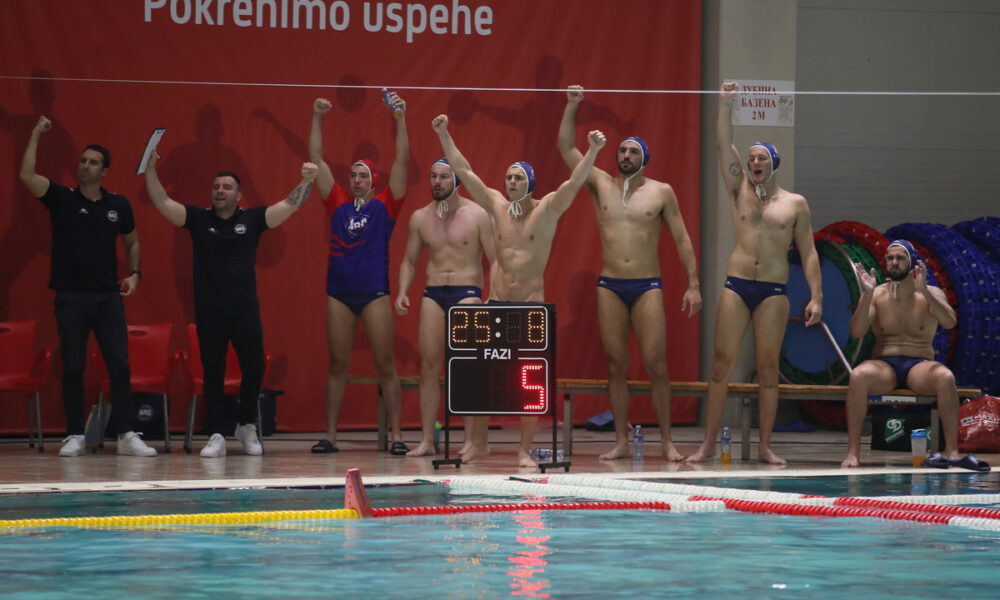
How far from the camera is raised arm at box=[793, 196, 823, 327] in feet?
28.1

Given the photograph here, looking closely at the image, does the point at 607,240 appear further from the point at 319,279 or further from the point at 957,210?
the point at 957,210

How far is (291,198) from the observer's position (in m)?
9.05

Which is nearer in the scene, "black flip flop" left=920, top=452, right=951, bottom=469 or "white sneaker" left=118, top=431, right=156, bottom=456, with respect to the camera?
"black flip flop" left=920, top=452, right=951, bottom=469

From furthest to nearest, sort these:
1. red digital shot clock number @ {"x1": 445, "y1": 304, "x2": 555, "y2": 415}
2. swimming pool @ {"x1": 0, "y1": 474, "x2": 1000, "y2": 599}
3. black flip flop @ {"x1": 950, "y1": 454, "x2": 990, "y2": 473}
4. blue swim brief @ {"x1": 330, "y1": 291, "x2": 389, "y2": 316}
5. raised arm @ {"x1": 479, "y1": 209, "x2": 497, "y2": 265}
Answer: blue swim brief @ {"x1": 330, "y1": 291, "x2": 389, "y2": 316} < raised arm @ {"x1": 479, "y1": 209, "x2": 497, "y2": 265} < black flip flop @ {"x1": 950, "y1": 454, "x2": 990, "y2": 473} < red digital shot clock number @ {"x1": 445, "y1": 304, "x2": 555, "y2": 415} < swimming pool @ {"x1": 0, "y1": 474, "x2": 1000, "y2": 599}

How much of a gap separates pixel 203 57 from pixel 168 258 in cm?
165

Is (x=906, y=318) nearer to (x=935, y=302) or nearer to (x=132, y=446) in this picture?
(x=935, y=302)

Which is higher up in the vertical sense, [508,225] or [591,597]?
[508,225]

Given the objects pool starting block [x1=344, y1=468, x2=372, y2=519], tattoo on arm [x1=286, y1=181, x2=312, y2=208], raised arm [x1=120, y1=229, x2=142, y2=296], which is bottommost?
pool starting block [x1=344, y1=468, x2=372, y2=519]

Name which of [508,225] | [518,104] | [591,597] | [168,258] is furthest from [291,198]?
[591,597]

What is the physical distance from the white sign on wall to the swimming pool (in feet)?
21.5

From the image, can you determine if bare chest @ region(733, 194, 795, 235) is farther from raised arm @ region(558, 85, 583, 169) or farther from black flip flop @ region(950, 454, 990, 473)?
black flip flop @ region(950, 454, 990, 473)

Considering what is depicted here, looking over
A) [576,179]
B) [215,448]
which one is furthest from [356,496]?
[215,448]

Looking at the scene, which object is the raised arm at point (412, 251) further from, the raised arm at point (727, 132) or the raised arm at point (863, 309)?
the raised arm at point (863, 309)

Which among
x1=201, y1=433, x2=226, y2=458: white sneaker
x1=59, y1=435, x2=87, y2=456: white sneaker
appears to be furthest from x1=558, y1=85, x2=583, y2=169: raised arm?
x1=59, y1=435, x2=87, y2=456: white sneaker
